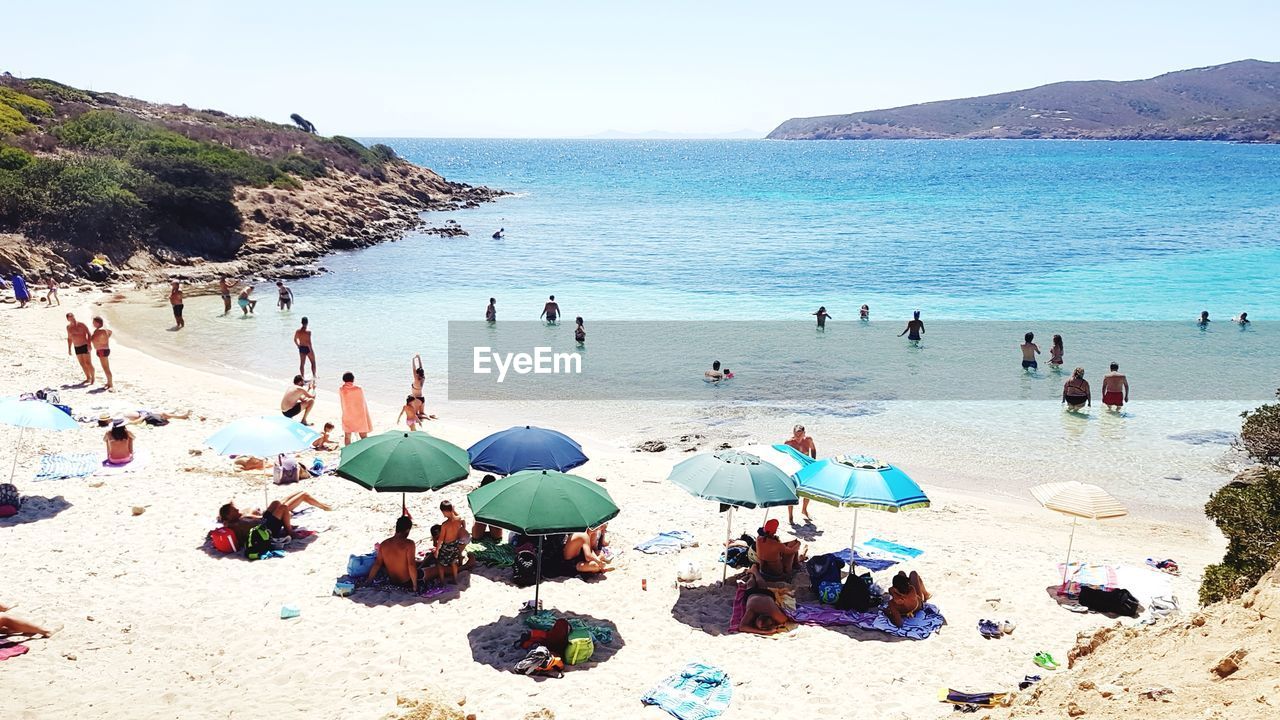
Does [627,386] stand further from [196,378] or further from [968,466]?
[196,378]

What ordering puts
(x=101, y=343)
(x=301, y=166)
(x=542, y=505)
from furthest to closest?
(x=301, y=166) → (x=101, y=343) → (x=542, y=505)

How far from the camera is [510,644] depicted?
8.82 metres

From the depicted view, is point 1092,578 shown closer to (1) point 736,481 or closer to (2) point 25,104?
(1) point 736,481

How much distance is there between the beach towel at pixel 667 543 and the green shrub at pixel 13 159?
34.3 metres

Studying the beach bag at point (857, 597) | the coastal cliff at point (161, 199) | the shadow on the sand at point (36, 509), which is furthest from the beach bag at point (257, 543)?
the coastal cliff at point (161, 199)

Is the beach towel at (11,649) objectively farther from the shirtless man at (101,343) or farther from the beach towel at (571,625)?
the shirtless man at (101,343)

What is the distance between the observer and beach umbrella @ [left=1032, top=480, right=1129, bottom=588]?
9.81 metres

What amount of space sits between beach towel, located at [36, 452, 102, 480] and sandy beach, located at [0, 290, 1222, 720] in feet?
0.66

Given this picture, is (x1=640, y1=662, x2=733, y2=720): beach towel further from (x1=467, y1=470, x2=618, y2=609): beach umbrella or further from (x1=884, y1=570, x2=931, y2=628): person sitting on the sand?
(x1=884, y1=570, x2=931, y2=628): person sitting on the sand

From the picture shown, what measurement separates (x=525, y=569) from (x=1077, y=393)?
46.4ft

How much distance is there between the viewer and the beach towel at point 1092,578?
10.2m

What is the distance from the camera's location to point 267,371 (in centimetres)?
2278

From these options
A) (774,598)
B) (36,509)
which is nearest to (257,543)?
(36,509)

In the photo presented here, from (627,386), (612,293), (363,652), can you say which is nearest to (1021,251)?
(612,293)
